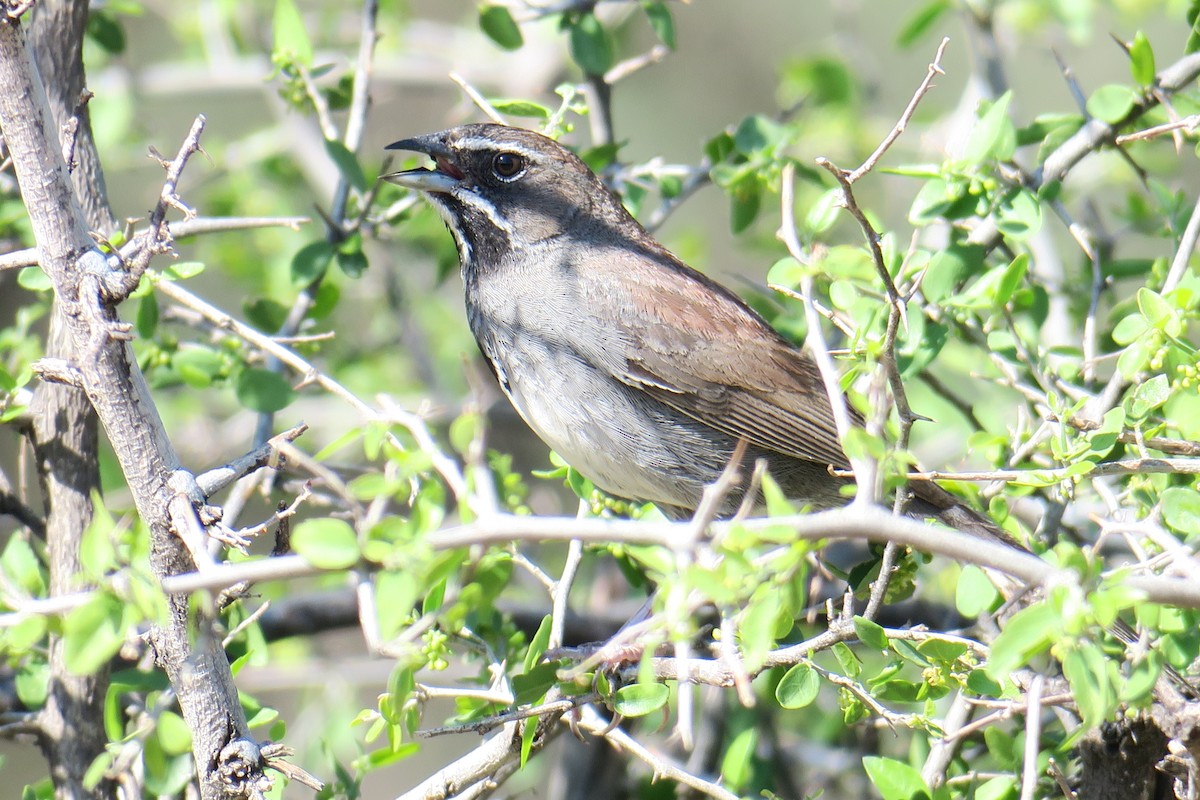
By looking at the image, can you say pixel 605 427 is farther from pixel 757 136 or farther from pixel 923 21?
pixel 923 21

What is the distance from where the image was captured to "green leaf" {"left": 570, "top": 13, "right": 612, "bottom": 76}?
4.23 metres

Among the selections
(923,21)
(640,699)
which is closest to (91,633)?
(640,699)

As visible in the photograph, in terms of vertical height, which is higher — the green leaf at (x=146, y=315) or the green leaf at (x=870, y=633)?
the green leaf at (x=146, y=315)

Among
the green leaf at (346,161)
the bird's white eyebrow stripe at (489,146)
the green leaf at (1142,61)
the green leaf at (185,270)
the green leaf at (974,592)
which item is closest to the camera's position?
the green leaf at (185,270)

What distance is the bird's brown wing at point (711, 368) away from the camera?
4.29 metres

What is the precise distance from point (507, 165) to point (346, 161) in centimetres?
97

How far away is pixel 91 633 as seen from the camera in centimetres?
184

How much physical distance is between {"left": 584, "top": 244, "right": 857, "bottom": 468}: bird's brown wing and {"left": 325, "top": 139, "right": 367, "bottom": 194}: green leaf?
100 centimetres

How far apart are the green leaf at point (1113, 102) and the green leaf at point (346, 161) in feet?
7.70

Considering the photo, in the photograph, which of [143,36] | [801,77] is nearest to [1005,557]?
[801,77]

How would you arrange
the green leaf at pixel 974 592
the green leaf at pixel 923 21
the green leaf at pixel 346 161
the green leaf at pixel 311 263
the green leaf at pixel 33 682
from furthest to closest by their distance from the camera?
the green leaf at pixel 923 21
the green leaf at pixel 311 263
the green leaf at pixel 346 161
the green leaf at pixel 33 682
the green leaf at pixel 974 592

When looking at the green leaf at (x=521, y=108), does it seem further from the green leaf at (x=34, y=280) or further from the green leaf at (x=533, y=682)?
the green leaf at (x=533, y=682)

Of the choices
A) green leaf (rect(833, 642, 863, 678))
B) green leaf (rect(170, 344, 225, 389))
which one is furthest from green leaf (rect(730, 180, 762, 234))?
green leaf (rect(833, 642, 863, 678))

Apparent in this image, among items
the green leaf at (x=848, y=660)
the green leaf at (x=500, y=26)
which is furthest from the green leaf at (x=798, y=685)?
the green leaf at (x=500, y=26)
